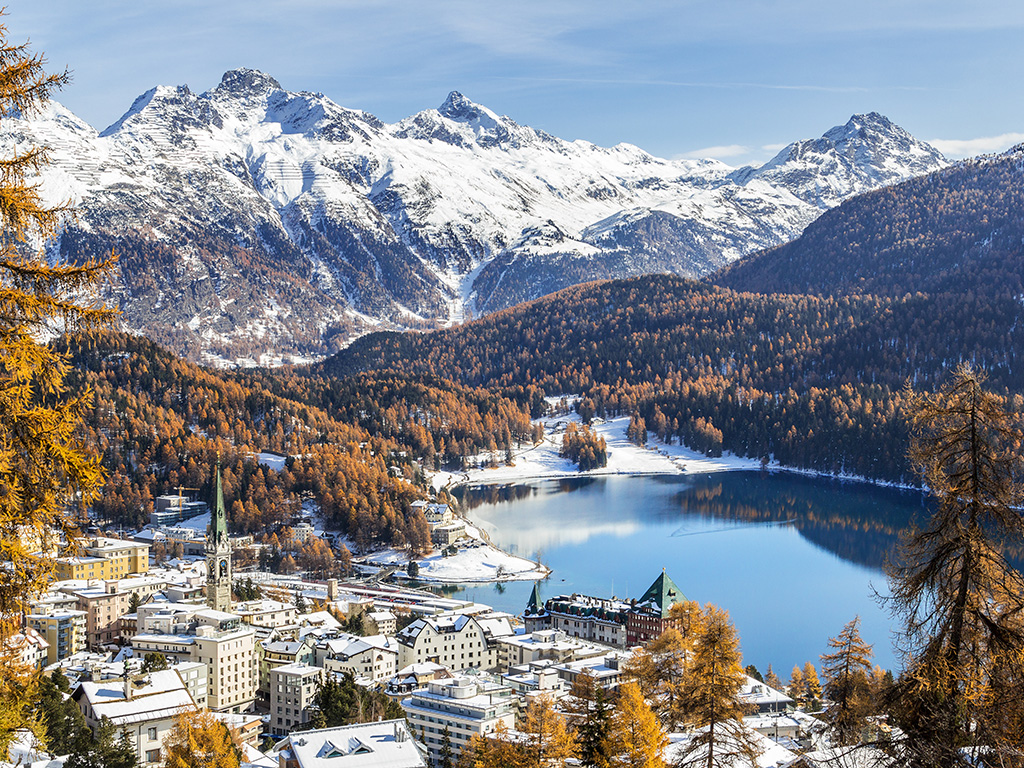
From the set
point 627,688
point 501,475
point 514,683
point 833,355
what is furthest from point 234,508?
point 833,355

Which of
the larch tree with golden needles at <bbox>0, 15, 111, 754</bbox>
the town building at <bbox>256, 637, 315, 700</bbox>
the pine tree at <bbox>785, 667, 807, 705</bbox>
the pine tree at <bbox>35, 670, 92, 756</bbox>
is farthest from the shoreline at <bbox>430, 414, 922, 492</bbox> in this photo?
the larch tree with golden needles at <bbox>0, 15, 111, 754</bbox>

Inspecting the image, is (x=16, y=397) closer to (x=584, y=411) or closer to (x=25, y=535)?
(x=25, y=535)

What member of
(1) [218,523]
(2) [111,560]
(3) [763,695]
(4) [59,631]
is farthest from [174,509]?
(3) [763,695]

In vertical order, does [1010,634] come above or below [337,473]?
above

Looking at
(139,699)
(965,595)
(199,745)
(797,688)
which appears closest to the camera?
(965,595)

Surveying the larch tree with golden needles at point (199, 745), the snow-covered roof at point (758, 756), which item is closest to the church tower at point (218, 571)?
the larch tree with golden needles at point (199, 745)

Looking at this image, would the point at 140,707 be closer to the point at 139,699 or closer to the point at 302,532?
the point at 139,699

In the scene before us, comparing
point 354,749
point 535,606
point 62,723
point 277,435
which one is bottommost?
point 535,606

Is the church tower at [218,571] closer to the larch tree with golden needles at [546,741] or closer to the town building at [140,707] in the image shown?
the town building at [140,707]
